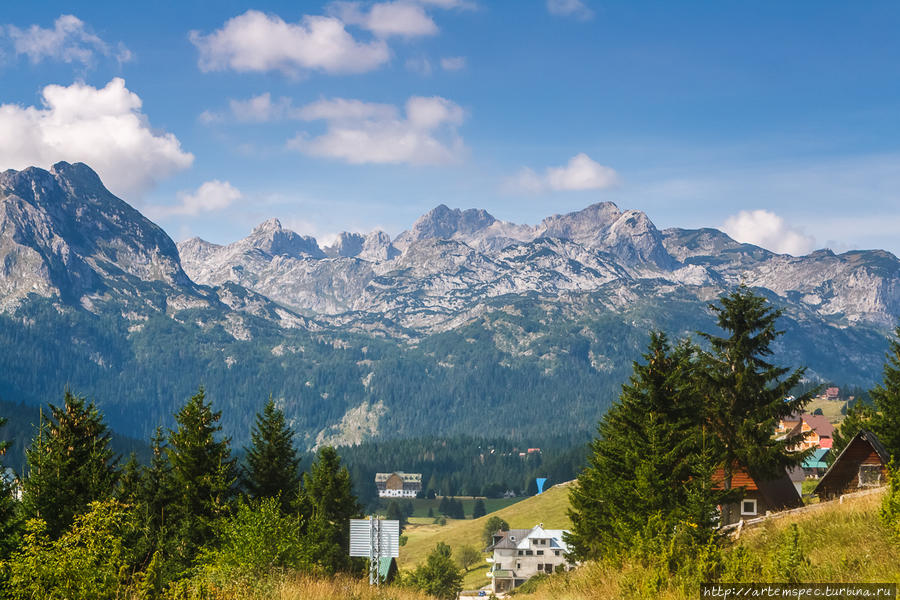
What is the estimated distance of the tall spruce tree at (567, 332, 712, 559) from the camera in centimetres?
3344

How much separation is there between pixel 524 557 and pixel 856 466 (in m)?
85.5

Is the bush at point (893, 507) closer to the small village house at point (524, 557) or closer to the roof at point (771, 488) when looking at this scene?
the roof at point (771, 488)

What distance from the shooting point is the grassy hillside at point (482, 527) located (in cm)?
14262

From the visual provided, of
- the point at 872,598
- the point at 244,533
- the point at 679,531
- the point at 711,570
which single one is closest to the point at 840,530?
the point at 679,531

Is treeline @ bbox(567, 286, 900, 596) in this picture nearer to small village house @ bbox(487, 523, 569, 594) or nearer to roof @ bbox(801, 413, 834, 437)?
small village house @ bbox(487, 523, 569, 594)

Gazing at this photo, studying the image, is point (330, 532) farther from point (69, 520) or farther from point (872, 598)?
point (872, 598)

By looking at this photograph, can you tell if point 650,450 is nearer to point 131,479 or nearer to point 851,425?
point 131,479

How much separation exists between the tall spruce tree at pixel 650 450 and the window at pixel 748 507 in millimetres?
9492

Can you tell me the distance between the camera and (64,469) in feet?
122

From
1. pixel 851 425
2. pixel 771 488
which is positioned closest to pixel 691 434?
pixel 771 488

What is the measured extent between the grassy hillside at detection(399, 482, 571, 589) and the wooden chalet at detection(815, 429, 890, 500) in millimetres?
92823

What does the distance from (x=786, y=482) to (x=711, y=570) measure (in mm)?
40741

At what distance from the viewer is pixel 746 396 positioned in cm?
4262

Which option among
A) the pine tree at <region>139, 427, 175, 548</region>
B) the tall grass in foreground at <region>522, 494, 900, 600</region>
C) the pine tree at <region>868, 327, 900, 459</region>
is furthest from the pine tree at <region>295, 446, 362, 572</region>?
the tall grass in foreground at <region>522, 494, 900, 600</region>
